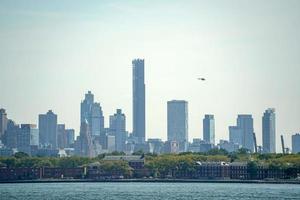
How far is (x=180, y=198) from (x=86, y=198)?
37.5 ft

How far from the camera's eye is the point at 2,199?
122000 millimetres

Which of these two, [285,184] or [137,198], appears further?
[285,184]

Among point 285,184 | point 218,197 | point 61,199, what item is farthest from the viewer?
point 285,184

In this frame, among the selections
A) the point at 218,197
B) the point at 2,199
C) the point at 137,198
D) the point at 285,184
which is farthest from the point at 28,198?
the point at 285,184

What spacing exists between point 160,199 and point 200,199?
5.06 metres

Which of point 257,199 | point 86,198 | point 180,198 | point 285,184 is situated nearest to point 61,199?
point 86,198

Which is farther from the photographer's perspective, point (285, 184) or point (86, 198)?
point (285, 184)

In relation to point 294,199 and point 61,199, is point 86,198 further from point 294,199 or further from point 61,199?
point 294,199

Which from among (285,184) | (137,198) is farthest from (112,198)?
(285,184)

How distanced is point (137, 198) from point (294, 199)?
62.2ft

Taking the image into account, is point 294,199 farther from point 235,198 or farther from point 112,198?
point 112,198

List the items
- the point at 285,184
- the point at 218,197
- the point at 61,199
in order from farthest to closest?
the point at 285,184, the point at 218,197, the point at 61,199

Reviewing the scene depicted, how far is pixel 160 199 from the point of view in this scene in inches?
4828

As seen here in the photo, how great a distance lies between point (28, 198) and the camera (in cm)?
12469
